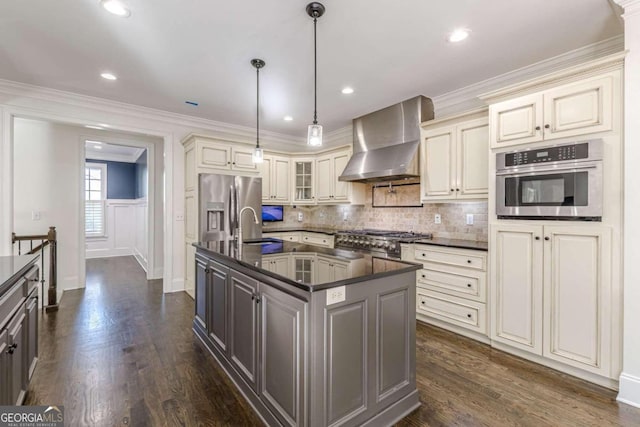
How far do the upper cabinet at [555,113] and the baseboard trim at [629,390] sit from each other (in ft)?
5.54

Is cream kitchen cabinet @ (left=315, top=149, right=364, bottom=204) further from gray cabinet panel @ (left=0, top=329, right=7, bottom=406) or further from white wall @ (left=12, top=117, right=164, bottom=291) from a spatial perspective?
gray cabinet panel @ (left=0, top=329, right=7, bottom=406)

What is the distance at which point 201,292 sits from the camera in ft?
9.39

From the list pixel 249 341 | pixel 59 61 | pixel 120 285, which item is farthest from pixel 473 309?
pixel 120 285

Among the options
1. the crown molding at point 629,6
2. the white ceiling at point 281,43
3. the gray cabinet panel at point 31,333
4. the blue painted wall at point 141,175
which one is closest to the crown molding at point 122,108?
the white ceiling at point 281,43

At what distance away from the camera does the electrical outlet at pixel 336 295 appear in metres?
1.50

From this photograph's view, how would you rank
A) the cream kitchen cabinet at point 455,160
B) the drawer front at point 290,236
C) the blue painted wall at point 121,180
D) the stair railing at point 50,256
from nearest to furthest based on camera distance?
the cream kitchen cabinet at point 455,160 < the stair railing at point 50,256 < the drawer front at point 290,236 < the blue painted wall at point 121,180

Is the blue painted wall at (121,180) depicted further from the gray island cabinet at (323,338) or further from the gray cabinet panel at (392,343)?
the gray cabinet panel at (392,343)

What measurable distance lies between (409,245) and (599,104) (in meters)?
2.00

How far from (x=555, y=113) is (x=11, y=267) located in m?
3.94

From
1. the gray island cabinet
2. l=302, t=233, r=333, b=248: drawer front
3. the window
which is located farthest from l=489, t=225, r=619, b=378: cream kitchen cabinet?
the window

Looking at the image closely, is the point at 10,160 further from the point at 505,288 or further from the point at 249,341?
the point at 505,288

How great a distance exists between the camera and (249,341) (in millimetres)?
1967

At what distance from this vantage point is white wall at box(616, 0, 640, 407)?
6.36 ft

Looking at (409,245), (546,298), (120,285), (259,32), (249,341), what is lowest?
(120,285)
